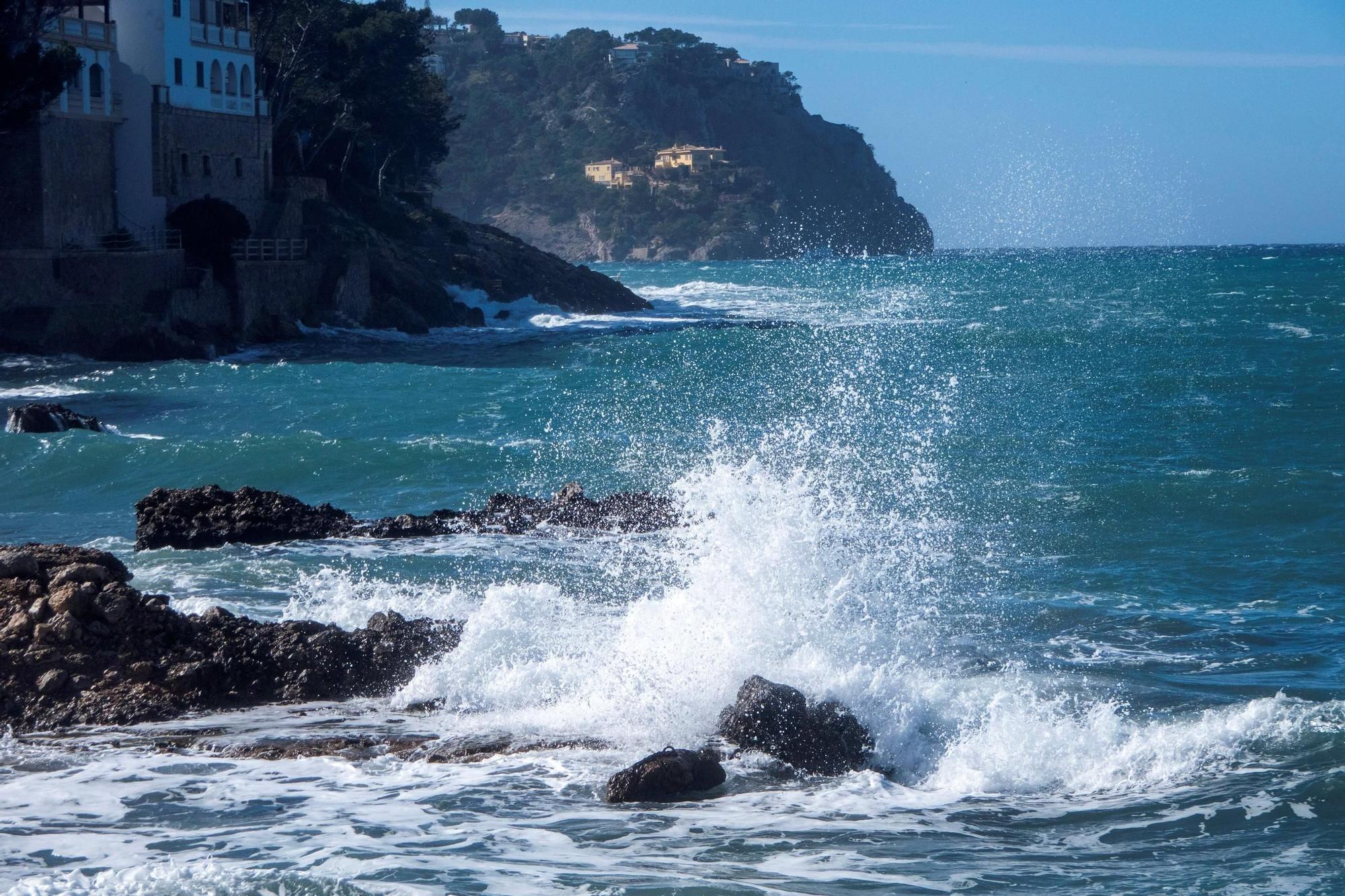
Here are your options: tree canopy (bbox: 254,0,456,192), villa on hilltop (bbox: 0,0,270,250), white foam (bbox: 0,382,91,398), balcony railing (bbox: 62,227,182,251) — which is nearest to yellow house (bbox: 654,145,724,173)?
tree canopy (bbox: 254,0,456,192)

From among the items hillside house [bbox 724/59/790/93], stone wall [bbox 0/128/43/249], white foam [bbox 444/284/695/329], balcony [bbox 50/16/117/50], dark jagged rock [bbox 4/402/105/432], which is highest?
hillside house [bbox 724/59/790/93]

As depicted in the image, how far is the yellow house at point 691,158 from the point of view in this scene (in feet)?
506

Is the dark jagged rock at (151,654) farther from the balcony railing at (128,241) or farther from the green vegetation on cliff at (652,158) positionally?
the green vegetation on cliff at (652,158)

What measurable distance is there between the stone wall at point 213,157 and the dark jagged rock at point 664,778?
121 feet

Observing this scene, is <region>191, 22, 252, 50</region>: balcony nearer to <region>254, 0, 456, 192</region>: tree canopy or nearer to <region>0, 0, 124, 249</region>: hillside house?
<region>0, 0, 124, 249</region>: hillside house

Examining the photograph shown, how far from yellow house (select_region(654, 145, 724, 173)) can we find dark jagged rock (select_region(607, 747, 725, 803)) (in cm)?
14918

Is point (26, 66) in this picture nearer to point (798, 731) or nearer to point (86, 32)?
point (86, 32)

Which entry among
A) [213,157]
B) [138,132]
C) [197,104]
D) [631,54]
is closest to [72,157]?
[138,132]

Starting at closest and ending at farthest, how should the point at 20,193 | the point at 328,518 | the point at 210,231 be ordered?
1. the point at 328,518
2. the point at 20,193
3. the point at 210,231

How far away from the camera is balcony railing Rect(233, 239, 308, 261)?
41.1 m

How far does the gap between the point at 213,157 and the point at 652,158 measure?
119808mm

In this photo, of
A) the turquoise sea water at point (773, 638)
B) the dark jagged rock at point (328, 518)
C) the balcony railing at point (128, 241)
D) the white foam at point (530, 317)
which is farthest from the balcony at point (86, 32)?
the dark jagged rock at point (328, 518)

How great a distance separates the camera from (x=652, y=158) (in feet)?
525

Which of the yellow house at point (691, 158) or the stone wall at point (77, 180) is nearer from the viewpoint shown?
the stone wall at point (77, 180)
